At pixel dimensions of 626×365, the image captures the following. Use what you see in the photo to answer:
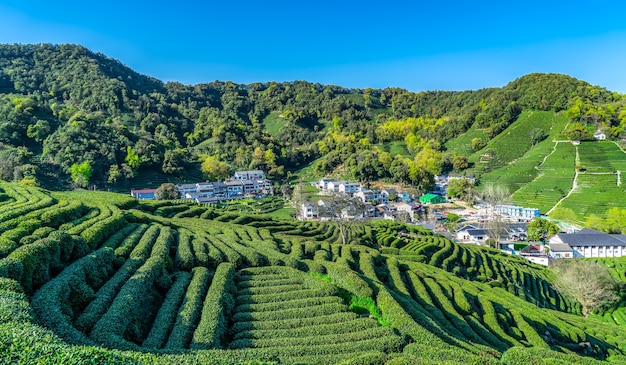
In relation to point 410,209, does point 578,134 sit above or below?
above

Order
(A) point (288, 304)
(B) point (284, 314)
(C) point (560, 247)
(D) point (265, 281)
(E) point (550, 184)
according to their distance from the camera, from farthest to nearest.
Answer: (E) point (550, 184) < (C) point (560, 247) < (D) point (265, 281) < (A) point (288, 304) < (B) point (284, 314)

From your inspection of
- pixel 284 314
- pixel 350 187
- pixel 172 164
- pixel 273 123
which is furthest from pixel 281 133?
pixel 284 314

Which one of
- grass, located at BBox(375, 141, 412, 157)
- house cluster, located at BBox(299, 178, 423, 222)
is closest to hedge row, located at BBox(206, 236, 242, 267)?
house cluster, located at BBox(299, 178, 423, 222)

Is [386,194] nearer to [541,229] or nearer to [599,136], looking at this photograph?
[541,229]

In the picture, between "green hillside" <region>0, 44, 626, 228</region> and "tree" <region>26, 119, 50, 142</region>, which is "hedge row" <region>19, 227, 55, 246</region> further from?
"tree" <region>26, 119, 50, 142</region>

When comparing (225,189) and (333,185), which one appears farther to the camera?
(333,185)

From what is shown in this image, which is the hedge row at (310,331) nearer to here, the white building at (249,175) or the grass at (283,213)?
the grass at (283,213)

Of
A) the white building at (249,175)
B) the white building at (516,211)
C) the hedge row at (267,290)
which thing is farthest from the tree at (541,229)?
the white building at (249,175)
